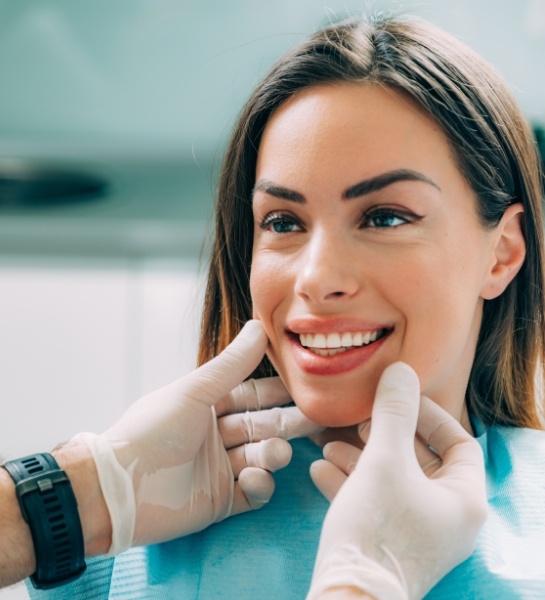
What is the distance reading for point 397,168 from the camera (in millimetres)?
1276

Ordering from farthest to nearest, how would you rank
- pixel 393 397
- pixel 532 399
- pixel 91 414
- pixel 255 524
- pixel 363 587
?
pixel 91 414 < pixel 532 399 < pixel 255 524 < pixel 393 397 < pixel 363 587

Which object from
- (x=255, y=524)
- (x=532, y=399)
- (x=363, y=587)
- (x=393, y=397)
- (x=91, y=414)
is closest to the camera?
(x=363, y=587)

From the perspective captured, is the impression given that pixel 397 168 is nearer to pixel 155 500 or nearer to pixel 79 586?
pixel 155 500

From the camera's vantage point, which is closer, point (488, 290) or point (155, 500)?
point (155, 500)

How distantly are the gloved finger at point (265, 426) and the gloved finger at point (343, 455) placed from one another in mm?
92

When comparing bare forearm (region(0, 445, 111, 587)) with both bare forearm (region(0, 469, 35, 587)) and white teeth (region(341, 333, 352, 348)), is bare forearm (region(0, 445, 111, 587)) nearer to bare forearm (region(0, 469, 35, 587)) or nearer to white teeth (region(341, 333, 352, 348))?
bare forearm (region(0, 469, 35, 587))

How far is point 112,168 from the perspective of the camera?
321cm

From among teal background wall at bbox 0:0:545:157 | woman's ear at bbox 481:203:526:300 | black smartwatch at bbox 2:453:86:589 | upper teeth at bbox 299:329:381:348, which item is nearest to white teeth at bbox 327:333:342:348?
upper teeth at bbox 299:329:381:348

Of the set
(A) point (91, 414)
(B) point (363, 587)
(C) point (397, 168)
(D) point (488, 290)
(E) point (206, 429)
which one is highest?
(C) point (397, 168)

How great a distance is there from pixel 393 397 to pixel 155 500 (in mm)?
395

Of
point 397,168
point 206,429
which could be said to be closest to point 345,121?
point 397,168

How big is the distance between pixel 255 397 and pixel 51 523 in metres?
→ 0.44

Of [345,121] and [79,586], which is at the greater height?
[345,121]

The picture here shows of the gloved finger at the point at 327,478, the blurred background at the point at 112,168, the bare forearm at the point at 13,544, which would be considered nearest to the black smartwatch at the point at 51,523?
the bare forearm at the point at 13,544
